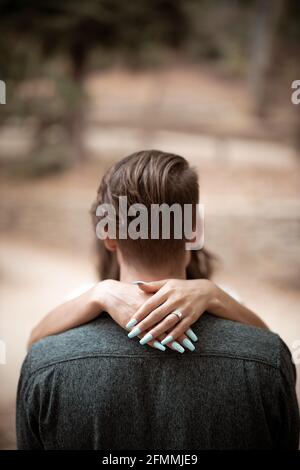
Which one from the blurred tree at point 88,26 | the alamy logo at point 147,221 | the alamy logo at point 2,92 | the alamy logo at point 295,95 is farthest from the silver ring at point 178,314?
the alamy logo at point 295,95

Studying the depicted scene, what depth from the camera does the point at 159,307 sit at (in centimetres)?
63

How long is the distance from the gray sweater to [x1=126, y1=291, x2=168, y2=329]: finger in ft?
0.11

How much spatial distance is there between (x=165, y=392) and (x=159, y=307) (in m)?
0.11

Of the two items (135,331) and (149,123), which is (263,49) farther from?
(135,331)

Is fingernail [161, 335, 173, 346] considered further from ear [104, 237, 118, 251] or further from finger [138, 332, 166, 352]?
ear [104, 237, 118, 251]

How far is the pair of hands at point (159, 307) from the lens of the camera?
0.62 meters

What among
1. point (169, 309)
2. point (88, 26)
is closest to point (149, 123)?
point (88, 26)

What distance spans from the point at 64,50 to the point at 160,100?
80 centimetres

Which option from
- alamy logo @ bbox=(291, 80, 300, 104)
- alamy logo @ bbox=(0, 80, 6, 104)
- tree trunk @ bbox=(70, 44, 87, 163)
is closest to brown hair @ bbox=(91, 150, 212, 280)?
alamy logo @ bbox=(0, 80, 6, 104)

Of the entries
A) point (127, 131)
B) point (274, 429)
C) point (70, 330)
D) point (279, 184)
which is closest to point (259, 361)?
point (274, 429)

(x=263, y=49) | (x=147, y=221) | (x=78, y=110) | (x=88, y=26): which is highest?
(x=88, y=26)

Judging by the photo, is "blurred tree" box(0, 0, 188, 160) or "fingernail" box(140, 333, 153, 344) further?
"blurred tree" box(0, 0, 188, 160)

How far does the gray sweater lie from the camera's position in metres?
0.61

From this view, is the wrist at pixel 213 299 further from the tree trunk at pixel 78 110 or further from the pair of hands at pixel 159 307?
the tree trunk at pixel 78 110
